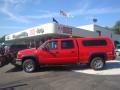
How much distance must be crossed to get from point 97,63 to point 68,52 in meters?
1.87

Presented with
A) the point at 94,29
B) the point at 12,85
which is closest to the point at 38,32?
the point at 94,29

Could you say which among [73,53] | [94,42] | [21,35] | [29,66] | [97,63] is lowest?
[29,66]

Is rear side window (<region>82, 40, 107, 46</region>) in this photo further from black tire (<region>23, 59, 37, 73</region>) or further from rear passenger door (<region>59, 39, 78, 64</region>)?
black tire (<region>23, 59, 37, 73</region>)

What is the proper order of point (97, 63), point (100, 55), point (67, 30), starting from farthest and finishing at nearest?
1. point (67, 30)
2. point (100, 55)
3. point (97, 63)

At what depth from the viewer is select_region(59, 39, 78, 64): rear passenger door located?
603 inches

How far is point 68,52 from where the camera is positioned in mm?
15320

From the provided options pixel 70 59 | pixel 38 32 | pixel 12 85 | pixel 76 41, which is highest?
pixel 38 32

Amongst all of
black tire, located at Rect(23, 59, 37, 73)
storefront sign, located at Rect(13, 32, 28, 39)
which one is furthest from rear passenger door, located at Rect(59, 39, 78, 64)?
storefront sign, located at Rect(13, 32, 28, 39)

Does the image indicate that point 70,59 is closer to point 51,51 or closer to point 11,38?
point 51,51


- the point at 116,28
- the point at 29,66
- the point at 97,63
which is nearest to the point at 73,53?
the point at 97,63

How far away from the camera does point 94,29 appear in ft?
181

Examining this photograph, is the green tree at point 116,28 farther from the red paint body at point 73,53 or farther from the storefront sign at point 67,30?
the red paint body at point 73,53

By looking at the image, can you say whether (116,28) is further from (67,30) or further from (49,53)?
(49,53)

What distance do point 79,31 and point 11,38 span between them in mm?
20280
